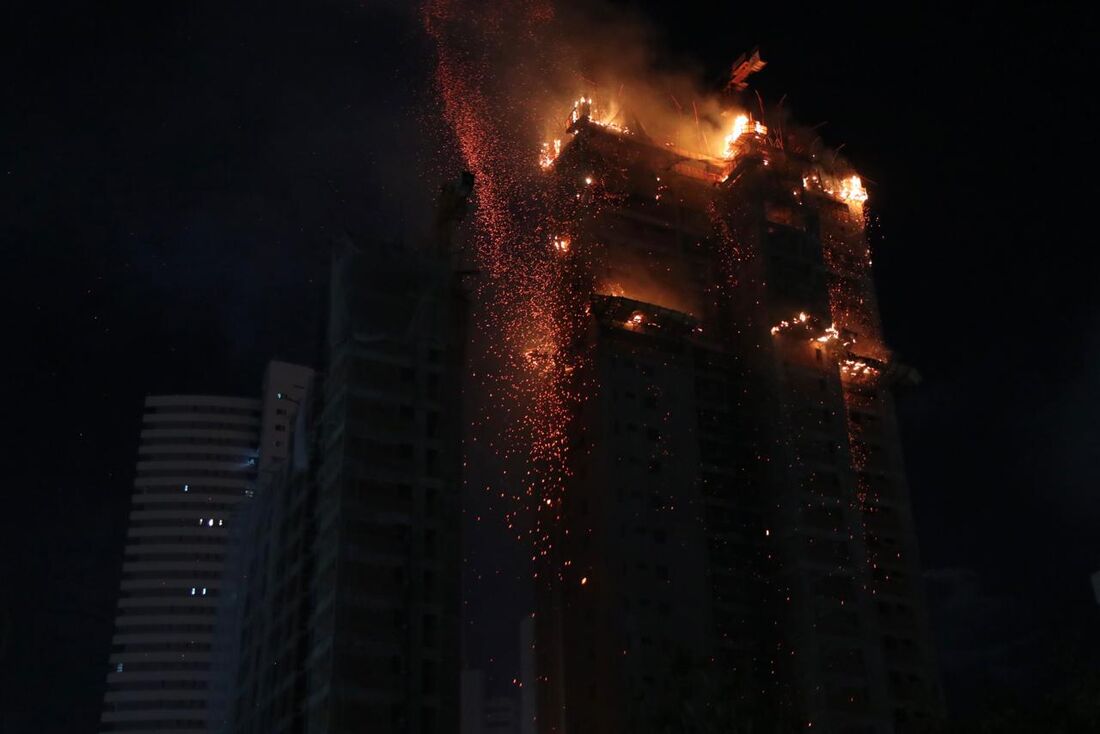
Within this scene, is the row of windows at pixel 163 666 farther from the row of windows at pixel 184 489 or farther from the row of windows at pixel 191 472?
the row of windows at pixel 191 472

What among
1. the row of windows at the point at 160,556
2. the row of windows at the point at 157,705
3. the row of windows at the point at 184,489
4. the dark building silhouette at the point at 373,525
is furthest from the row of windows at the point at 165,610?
the dark building silhouette at the point at 373,525

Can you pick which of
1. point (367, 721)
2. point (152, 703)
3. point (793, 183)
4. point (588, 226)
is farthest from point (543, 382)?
point (152, 703)

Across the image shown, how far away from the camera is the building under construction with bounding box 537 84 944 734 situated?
70.2 m

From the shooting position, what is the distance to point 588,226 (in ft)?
267

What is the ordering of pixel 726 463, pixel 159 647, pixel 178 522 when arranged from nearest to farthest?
1. pixel 726 463
2. pixel 159 647
3. pixel 178 522

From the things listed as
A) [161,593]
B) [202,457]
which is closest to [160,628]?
[161,593]

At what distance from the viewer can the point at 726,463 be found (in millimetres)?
78500

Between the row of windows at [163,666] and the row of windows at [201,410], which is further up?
the row of windows at [201,410]

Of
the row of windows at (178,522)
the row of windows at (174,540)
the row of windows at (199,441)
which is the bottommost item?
the row of windows at (174,540)

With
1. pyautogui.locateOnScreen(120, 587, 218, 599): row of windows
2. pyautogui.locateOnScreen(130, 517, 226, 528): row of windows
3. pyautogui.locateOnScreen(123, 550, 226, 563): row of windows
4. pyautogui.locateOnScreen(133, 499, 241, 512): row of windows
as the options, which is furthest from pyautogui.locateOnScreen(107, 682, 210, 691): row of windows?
pyautogui.locateOnScreen(133, 499, 241, 512): row of windows

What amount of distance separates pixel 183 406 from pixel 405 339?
97.3m

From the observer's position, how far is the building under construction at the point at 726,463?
230 ft

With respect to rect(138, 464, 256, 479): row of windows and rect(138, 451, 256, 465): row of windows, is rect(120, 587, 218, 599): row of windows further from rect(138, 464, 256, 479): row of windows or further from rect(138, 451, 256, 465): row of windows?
rect(138, 451, 256, 465): row of windows

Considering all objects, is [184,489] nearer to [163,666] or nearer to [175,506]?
[175,506]
